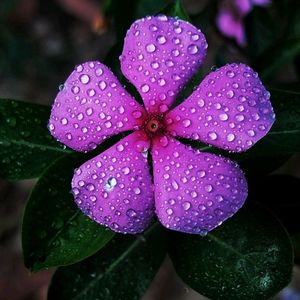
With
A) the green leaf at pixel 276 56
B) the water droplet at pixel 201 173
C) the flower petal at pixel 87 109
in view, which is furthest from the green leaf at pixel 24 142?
the green leaf at pixel 276 56

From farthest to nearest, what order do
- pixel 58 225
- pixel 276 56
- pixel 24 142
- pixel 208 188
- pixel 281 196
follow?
1. pixel 276 56
2. pixel 281 196
3. pixel 24 142
4. pixel 58 225
5. pixel 208 188

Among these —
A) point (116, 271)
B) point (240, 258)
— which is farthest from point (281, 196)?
point (116, 271)

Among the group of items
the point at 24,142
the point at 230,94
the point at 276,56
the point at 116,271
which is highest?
the point at 230,94

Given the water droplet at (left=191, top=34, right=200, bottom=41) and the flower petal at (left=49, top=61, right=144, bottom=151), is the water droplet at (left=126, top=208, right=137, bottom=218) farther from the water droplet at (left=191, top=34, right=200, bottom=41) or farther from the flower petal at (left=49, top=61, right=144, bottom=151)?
the water droplet at (left=191, top=34, right=200, bottom=41)

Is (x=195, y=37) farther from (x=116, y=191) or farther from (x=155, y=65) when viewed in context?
(x=116, y=191)

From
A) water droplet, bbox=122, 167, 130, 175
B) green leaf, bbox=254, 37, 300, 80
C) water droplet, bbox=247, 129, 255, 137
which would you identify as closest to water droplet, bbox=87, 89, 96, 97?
water droplet, bbox=122, 167, 130, 175
